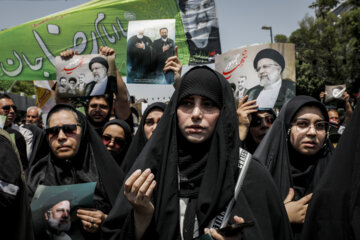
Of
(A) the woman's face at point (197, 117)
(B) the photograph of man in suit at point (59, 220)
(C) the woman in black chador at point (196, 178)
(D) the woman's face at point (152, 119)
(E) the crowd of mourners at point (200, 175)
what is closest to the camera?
(E) the crowd of mourners at point (200, 175)

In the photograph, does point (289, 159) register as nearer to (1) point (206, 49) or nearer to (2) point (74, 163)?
(2) point (74, 163)

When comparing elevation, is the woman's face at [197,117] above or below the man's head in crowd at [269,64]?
below

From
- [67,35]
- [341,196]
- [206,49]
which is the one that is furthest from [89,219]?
[206,49]

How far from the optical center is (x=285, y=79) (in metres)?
3.55

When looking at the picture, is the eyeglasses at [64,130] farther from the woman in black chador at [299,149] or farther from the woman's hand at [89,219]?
the woman in black chador at [299,149]

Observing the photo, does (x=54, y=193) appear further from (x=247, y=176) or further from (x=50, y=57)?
(x=50, y=57)

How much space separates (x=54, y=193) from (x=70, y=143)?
0.43 meters

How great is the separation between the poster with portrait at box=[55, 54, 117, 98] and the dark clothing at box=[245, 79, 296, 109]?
1.43 m

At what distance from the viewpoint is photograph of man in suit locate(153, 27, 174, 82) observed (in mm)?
3869

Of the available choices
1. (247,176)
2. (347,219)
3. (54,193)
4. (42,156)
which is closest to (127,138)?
(42,156)

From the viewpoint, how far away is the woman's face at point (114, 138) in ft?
11.5

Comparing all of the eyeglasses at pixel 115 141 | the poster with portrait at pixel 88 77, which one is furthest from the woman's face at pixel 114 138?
the poster with portrait at pixel 88 77

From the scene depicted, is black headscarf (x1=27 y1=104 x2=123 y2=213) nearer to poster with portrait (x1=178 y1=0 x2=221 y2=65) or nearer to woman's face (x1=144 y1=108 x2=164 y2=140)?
woman's face (x1=144 y1=108 x2=164 y2=140)

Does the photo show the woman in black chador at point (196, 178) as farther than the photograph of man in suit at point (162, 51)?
No
